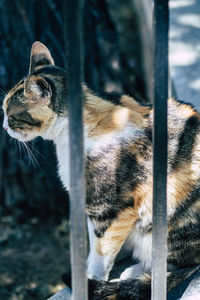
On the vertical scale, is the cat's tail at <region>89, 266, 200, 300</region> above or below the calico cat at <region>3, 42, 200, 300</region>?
below

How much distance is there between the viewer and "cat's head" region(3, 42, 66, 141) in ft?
6.87

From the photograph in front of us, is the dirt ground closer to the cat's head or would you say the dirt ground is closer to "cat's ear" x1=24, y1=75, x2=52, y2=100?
the cat's head

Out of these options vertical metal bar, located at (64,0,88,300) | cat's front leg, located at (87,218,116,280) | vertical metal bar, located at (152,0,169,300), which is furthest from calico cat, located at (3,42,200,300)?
vertical metal bar, located at (64,0,88,300)

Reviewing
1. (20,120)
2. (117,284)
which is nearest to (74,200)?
(117,284)

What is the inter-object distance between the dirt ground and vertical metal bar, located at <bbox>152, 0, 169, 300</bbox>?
180 cm

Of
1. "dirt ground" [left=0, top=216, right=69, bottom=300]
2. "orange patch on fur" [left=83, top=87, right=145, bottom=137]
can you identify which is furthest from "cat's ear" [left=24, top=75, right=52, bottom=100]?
"dirt ground" [left=0, top=216, right=69, bottom=300]

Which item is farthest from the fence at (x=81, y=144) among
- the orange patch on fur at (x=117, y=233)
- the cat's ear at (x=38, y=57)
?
the cat's ear at (x=38, y=57)

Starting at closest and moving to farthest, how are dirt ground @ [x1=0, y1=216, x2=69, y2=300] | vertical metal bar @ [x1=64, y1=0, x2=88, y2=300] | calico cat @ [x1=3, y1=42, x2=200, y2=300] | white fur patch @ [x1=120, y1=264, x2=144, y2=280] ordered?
vertical metal bar @ [x1=64, y1=0, x2=88, y2=300] < calico cat @ [x1=3, y1=42, x2=200, y2=300] < white fur patch @ [x1=120, y1=264, x2=144, y2=280] < dirt ground @ [x1=0, y1=216, x2=69, y2=300]

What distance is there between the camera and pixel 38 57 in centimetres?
243

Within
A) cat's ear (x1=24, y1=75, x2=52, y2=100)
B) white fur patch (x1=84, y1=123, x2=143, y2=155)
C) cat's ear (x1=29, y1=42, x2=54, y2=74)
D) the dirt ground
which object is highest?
cat's ear (x1=29, y1=42, x2=54, y2=74)

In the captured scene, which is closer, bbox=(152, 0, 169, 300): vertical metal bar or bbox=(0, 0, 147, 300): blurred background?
bbox=(152, 0, 169, 300): vertical metal bar

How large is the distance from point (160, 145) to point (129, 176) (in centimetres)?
58

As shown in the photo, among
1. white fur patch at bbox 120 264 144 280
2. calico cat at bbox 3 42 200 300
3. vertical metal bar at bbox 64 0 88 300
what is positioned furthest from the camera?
white fur patch at bbox 120 264 144 280

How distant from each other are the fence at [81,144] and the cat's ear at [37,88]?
2.50 feet
